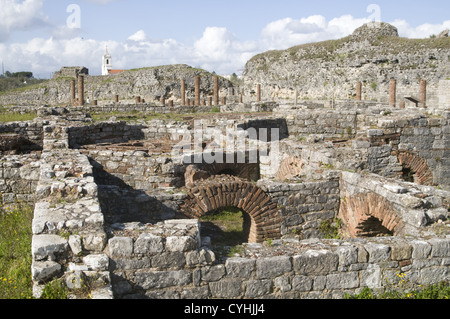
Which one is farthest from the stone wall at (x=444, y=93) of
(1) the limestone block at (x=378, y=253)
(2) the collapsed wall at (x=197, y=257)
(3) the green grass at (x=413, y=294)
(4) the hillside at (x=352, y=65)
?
(1) the limestone block at (x=378, y=253)

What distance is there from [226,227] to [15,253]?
4.14 metres

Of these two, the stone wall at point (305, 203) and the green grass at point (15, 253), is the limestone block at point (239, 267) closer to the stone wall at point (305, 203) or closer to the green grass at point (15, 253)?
the green grass at point (15, 253)

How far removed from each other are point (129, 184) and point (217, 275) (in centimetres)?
421

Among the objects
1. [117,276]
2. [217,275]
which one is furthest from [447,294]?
[117,276]

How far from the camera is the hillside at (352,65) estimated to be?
36.1 meters

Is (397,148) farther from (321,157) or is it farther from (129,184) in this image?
(129,184)

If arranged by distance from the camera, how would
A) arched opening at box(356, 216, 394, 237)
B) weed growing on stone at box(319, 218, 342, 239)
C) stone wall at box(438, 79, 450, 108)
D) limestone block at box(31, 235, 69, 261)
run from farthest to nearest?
stone wall at box(438, 79, 450, 108) → weed growing on stone at box(319, 218, 342, 239) → arched opening at box(356, 216, 394, 237) → limestone block at box(31, 235, 69, 261)

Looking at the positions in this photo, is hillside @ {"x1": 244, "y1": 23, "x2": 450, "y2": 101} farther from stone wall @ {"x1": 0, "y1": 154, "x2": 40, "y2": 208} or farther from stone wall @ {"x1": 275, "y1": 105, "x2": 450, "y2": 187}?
stone wall @ {"x1": 0, "y1": 154, "x2": 40, "y2": 208}

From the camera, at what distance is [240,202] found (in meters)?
6.93

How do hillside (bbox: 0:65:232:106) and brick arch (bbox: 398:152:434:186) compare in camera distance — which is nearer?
brick arch (bbox: 398:152:434:186)

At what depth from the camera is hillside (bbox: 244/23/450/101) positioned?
3612 cm

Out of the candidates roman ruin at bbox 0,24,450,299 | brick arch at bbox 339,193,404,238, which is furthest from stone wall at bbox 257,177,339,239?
brick arch at bbox 339,193,404,238

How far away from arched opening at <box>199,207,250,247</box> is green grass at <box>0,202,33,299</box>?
9.23 ft

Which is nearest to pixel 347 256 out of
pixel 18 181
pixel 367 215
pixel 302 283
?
pixel 302 283
